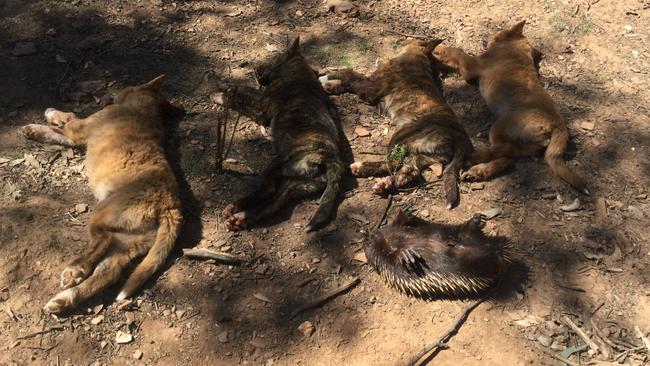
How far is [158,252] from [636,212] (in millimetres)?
5132

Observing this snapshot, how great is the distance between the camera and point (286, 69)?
21.4 feet

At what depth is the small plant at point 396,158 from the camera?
576cm

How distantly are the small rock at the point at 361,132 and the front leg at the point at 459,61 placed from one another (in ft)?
5.81

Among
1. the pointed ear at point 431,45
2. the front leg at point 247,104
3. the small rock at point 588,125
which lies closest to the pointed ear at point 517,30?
the pointed ear at point 431,45

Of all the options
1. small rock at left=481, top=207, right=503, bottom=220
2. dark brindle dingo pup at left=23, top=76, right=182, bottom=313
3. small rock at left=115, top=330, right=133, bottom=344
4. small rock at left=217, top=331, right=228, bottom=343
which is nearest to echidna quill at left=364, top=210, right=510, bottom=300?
small rock at left=481, top=207, right=503, bottom=220

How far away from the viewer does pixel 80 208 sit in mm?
5105

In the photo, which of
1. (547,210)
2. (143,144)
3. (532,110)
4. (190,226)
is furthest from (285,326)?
(532,110)

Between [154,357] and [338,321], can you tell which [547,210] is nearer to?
[338,321]

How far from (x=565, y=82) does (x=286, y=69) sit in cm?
396

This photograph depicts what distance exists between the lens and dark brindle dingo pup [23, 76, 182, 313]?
4.44 metres

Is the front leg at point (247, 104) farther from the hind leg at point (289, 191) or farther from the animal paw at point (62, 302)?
the animal paw at point (62, 302)

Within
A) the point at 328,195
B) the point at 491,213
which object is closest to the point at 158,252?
the point at 328,195

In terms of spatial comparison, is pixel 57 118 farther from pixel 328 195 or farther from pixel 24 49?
pixel 328 195

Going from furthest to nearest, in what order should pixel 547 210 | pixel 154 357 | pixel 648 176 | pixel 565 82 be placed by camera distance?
pixel 565 82 → pixel 648 176 → pixel 547 210 → pixel 154 357
